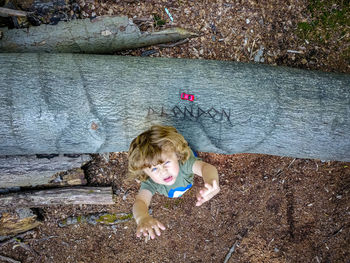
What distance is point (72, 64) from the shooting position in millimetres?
2406

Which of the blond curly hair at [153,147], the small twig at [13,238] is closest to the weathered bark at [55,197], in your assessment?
the small twig at [13,238]

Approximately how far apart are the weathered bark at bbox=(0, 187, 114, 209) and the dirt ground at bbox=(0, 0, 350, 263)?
0.22 meters

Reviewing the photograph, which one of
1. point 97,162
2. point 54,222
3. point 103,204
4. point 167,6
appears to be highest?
point 167,6

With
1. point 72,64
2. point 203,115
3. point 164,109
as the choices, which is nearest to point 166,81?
point 164,109

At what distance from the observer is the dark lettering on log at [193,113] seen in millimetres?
2357

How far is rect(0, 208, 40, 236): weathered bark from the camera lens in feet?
10.4

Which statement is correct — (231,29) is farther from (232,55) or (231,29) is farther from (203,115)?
(203,115)

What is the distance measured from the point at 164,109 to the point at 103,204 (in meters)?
1.81

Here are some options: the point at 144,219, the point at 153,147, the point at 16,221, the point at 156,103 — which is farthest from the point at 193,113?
the point at 16,221

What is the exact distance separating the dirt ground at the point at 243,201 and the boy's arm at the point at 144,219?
1049mm

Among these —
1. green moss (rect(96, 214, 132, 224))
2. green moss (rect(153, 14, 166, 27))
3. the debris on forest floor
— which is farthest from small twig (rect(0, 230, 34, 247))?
green moss (rect(153, 14, 166, 27))

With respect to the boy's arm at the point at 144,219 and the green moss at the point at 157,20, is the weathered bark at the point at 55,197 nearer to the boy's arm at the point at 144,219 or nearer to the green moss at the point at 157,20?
the boy's arm at the point at 144,219

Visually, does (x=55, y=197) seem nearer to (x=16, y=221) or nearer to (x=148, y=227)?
(x=16, y=221)

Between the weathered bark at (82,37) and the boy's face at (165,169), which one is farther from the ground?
the weathered bark at (82,37)
